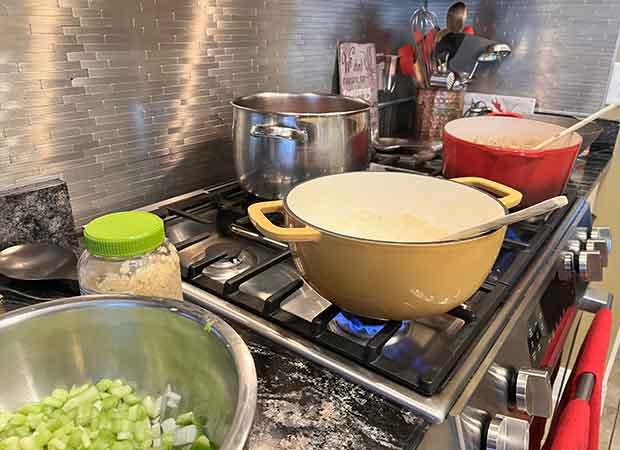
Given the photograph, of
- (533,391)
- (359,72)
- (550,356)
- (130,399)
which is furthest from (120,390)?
(359,72)

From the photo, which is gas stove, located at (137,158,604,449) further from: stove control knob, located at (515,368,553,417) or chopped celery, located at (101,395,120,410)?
chopped celery, located at (101,395,120,410)

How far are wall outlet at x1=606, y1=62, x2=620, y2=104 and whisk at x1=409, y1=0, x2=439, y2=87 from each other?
1.69ft

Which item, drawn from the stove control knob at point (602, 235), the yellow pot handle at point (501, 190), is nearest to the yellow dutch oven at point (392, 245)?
the yellow pot handle at point (501, 190)

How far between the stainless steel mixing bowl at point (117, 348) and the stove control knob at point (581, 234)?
2.63ft

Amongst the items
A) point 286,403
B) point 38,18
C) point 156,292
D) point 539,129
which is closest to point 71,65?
point 38,18

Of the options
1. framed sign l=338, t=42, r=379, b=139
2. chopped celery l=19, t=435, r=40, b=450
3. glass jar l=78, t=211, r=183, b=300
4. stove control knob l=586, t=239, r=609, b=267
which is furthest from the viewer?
framed sign l=338, t=42, r=379, b=139

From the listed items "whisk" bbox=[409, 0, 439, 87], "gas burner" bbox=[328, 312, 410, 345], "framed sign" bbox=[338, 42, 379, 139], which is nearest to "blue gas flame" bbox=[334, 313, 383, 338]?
"gas burner" bbox=[328, 312, 410, 345]

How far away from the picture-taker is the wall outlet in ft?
4.84

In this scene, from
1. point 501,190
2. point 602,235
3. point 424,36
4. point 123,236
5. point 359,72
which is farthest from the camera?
point 424,36

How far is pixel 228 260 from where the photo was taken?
0.76 meters

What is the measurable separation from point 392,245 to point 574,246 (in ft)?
1.93

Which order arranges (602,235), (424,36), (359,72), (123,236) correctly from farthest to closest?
(424,36) < (359,72) < (602,235) < (123,236)

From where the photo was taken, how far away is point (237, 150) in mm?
901

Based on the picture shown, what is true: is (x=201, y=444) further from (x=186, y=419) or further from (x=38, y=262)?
(x=38, y=262)
